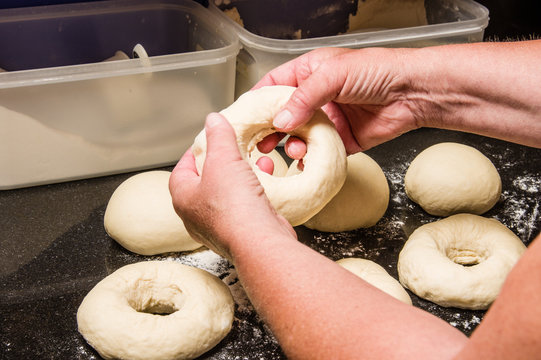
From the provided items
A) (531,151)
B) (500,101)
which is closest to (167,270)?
(500,101)

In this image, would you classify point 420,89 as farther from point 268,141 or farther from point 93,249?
point 93,249

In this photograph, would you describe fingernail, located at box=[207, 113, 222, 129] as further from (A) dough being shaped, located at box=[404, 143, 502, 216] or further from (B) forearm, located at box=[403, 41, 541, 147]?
(A) dough being shaped, located at box=[404, 143, 502, 216]

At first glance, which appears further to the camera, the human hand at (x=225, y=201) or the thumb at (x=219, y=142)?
the thumb at (x=219, y=142)

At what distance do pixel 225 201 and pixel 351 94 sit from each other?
23.1 inches

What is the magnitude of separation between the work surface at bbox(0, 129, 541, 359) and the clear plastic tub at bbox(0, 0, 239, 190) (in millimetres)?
136

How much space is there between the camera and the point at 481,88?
1404mm

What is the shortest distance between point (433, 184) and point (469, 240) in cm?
23

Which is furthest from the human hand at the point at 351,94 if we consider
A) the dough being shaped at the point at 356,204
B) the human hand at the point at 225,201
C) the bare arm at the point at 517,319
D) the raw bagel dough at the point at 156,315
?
the bare arm at the point at 517,319

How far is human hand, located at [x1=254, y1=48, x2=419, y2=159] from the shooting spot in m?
1.32

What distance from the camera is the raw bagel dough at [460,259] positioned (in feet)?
4.77

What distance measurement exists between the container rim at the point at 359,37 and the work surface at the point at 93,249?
47 cm

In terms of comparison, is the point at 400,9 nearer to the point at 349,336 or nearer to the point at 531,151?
the point at 531,151

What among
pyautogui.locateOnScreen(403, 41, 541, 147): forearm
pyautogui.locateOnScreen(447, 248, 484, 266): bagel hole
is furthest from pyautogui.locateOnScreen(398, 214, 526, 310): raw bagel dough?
pyautogui.locateOnScreen(403, 41, 541, 147): forearm

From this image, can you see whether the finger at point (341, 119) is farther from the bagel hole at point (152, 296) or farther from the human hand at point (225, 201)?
the bagel hole at point (152, 296)
